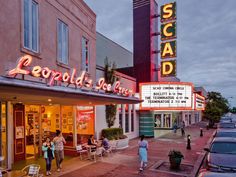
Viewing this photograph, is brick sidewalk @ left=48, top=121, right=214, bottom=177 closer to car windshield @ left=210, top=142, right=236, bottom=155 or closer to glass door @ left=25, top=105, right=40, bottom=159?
Result: car windshield @ left=210, top=142, right=236, bottom=155

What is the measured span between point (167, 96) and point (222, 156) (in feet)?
53.9

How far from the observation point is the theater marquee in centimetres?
2814

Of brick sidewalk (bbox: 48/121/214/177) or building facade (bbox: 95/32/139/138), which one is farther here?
building facade (bbox: 95/32/139/138)

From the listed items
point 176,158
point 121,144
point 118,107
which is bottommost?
point 121,144

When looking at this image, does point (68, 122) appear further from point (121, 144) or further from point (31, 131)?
point (121, 144)

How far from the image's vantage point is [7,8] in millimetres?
11820

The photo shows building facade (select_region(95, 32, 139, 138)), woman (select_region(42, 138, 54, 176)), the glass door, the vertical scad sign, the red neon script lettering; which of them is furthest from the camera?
the vertical scad sign

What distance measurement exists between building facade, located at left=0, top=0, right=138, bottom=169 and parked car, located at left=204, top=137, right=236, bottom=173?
590 cm

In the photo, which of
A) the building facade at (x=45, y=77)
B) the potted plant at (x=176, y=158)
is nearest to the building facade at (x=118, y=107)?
the building facade at (x=45, y=77)

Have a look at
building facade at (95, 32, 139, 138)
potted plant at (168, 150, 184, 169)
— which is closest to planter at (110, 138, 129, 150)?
building facade at (95, 32, 139, 138)

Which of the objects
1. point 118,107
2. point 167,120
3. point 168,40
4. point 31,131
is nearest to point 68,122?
point 31,131

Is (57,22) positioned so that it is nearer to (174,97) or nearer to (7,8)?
(7,8)

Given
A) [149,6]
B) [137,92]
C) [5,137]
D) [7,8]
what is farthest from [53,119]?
[149,6]

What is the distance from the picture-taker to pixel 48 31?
50.3 feet
